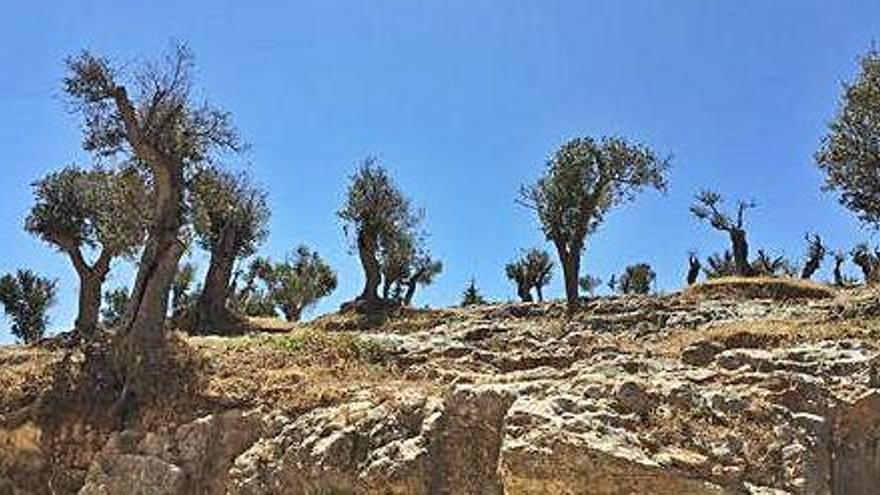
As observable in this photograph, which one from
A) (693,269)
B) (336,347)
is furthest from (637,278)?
(336,347)

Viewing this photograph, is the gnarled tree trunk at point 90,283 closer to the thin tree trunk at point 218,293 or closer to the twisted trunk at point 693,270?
the thin tree trunk at point 218,293

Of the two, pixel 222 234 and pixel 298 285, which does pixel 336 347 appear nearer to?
pixel 222 234

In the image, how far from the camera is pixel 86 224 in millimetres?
50375

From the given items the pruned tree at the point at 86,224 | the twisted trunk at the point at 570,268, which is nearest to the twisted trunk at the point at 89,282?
the pruned tree at the point at 86,224

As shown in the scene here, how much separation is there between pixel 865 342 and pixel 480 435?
9.10m

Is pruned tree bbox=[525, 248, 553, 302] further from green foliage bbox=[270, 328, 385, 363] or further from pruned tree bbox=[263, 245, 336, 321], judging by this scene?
green foliage bbox=[270, 328, 385, 363]

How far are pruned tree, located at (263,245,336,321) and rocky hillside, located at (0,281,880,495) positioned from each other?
46750 millimetres

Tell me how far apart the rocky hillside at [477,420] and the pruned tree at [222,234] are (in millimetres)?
18852

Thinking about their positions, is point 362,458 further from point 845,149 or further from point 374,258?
point 374,258

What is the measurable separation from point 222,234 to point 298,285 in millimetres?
24214

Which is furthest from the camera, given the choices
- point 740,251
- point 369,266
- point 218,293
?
point 740,251

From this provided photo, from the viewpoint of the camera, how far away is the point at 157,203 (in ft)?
96.4

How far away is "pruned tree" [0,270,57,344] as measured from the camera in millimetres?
66938

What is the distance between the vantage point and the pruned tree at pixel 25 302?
66938mm
